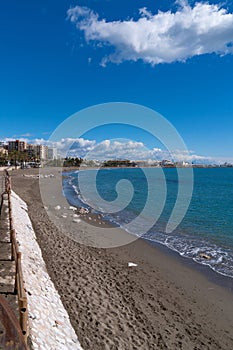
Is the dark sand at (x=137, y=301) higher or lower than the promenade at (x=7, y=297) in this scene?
lower

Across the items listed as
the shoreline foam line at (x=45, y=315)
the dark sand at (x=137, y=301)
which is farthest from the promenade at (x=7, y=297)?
the dark sand at (x=137, y=301)

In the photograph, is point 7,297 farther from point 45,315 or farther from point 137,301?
point 137,301

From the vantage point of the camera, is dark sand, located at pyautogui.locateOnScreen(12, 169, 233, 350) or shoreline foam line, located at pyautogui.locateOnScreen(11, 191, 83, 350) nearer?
shoreline foam line, located at pyautogui.locateOnScreen(11, 191, 83, 350)

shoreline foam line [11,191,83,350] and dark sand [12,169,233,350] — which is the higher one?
shoreline foam line [11,191,83,350]

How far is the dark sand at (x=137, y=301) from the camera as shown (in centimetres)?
662

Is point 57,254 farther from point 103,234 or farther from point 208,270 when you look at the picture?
point 208,270

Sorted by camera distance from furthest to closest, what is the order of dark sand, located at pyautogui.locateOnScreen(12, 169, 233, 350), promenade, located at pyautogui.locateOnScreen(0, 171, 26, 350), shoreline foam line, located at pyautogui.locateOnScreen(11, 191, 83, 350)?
dark sand, located at pyautogui.locateOnScreen(12, 169, 233, 350)
shoreline foam line, located at pyautogui.locateOnScreen(11, 191, 83, 350)
promenade, located at pyautogui.locateOnScreen(0, 171, 26, 350)

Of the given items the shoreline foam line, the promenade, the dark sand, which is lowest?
the dark sand

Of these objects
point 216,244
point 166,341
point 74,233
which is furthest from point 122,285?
point 216,244

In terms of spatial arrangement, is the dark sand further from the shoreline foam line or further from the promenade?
the promenade

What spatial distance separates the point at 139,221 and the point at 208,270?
35.9ft

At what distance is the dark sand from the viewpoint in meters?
6.62

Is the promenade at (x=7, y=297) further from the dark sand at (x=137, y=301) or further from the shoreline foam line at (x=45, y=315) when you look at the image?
the dark sand at (x=137, y=301)

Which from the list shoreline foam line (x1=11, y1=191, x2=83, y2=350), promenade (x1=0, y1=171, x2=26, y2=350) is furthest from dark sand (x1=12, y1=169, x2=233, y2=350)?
promenade (x1=0, y1=171, x2=26, y2=350)
